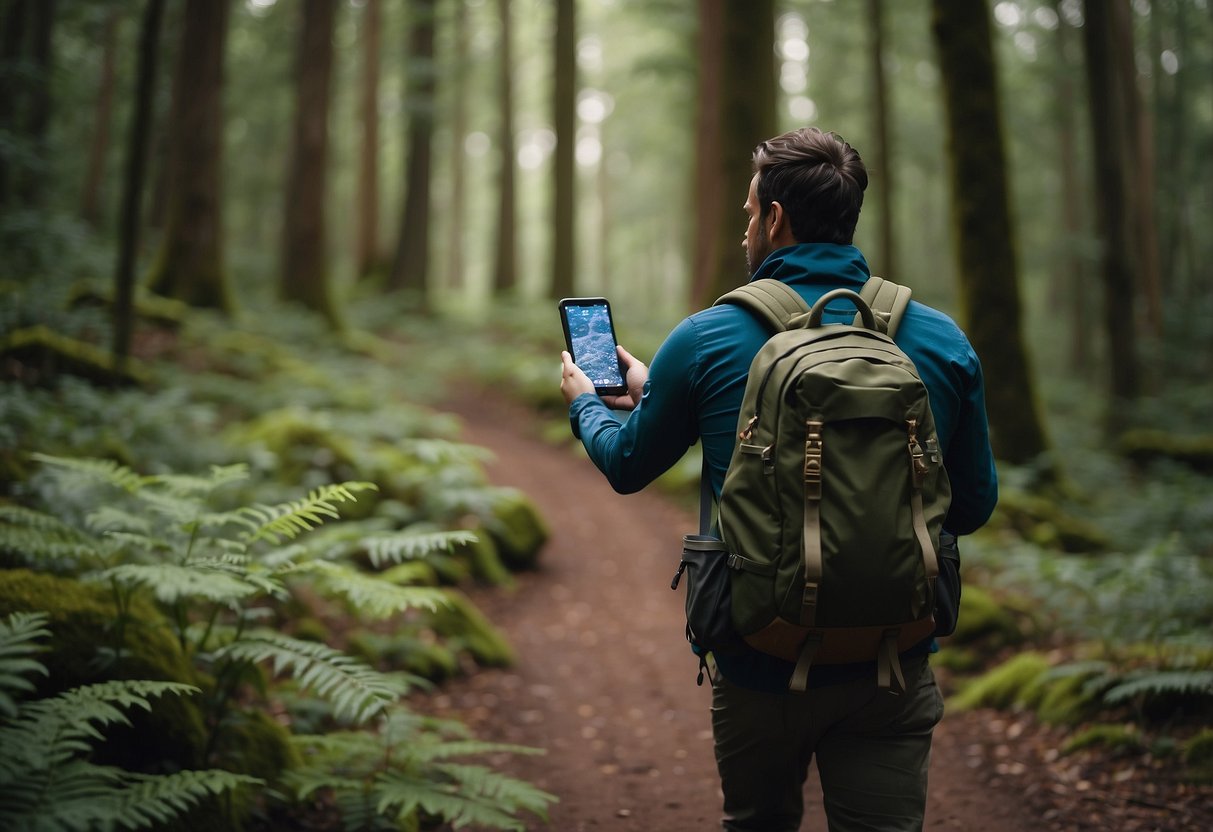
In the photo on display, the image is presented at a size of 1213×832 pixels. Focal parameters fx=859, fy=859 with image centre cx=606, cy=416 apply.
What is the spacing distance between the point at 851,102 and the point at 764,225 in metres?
25.3

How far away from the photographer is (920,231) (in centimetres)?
3800

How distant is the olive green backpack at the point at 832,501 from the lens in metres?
1.94

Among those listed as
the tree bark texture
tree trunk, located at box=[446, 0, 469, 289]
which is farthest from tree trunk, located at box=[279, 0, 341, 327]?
tree trunk, located at box=[446, 0, 469, 289]

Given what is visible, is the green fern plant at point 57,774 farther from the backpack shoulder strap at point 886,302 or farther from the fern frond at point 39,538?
the backpack shoulder strap at point 886,302

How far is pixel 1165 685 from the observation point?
168 inches

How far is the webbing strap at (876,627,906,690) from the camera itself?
2092 mm

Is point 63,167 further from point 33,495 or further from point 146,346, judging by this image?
point 33,495

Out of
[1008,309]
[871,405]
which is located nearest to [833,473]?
[871,405]

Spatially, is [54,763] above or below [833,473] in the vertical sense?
below

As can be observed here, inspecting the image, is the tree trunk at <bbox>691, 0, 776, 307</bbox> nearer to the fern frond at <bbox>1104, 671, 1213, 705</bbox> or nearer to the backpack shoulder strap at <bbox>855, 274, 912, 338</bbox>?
the fern frond at <bbox>1104, 671, 1213, 705</bbox>

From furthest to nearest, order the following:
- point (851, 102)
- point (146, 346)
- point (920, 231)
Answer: point (920, 231) < point (851, 102) < point (146, 346)

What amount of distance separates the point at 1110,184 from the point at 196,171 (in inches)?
566

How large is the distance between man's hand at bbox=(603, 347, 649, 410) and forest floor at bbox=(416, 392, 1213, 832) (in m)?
2.46

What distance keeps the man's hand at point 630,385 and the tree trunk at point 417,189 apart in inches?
822
